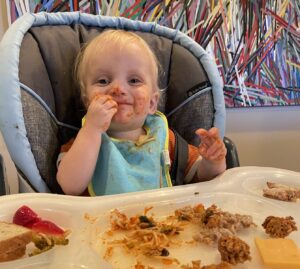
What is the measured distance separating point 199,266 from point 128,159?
449 millimetres

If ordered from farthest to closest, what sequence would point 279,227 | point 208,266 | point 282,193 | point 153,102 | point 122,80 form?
point 153,102
point 122,80
point 282,193
point 279,227
point 208,266

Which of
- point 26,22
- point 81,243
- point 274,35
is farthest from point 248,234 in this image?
point 274,35

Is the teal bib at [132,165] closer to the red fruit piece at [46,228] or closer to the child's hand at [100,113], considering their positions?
the child's hand at [100,113]

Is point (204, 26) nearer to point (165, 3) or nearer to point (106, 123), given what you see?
point (165, 3)

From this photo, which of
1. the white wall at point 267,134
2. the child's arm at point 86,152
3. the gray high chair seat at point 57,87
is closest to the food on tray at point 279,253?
the child's arm at point 86,152

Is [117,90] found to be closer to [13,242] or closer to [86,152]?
[86,152]

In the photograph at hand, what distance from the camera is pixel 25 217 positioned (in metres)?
0.69

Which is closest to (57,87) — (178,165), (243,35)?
(178,165)

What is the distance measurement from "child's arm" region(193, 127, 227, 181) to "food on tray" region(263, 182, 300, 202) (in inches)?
5.0

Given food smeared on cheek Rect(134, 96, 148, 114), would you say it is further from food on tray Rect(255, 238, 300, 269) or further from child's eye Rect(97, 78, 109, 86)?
food on tray Rect(255, 238, 300, 269)

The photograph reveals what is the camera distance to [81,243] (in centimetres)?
64

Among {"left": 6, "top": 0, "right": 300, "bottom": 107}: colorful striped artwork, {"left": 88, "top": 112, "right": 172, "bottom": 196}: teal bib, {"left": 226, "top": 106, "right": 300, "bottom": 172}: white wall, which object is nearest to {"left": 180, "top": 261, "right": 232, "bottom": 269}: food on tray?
{"left": 88, "top": 112, "right": 172, "bottom": 196}: teal bib

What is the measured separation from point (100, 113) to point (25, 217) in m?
0.29

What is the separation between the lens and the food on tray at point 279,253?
1.85 feet
